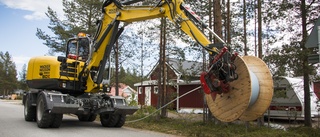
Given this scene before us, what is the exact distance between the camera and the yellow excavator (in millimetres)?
7090

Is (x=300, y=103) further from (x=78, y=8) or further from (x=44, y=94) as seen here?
(x=78, y=8)

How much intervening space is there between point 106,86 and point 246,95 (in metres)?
7.29

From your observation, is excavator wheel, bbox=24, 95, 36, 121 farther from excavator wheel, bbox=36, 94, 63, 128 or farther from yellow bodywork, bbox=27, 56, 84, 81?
excavator wheel, bbox=36, 94, 63, 128

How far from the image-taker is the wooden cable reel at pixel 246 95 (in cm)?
673

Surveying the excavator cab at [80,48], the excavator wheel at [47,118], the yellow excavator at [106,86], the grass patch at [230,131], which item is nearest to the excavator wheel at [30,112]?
the yellow excavator at [106,86]

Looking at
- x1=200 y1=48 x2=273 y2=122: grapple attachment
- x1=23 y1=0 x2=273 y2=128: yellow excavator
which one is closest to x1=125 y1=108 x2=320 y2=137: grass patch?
x1=23 y1=0 x2=273 y2=128: yellow excavator

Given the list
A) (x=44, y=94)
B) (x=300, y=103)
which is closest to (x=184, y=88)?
(x=300, y=103)

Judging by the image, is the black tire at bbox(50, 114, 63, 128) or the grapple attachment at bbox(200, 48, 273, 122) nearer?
the grapple attachment at bbox(200, 48, 273, 122)

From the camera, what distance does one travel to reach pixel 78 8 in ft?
87.4

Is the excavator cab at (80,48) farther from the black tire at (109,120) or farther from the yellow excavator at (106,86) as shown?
the black tire at (109,120)

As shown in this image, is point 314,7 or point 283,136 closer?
point 283,136

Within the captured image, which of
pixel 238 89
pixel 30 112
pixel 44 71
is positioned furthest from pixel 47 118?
pixel 238 89

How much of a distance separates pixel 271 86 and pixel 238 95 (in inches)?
35.1

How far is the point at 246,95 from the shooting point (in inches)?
263
